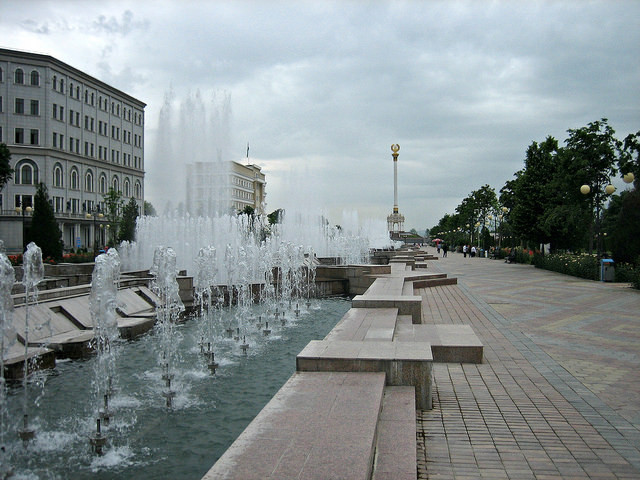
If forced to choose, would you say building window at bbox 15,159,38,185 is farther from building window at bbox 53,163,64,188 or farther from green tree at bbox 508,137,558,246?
green tree at bbox 508,137,558,246

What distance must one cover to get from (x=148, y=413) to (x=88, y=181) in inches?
2323

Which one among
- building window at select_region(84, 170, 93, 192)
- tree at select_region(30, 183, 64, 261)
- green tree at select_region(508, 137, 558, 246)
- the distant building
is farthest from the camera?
building window at select_region(84, 170, 93, 192)

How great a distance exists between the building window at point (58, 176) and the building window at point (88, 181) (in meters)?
3.94

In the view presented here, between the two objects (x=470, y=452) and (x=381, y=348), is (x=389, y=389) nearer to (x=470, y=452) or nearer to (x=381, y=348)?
(x=381, y=348)

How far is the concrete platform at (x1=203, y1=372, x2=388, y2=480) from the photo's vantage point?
3307 mm

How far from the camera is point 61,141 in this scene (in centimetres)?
5516

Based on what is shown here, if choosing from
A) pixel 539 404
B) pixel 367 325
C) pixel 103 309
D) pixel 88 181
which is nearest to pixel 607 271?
pixel 367 325

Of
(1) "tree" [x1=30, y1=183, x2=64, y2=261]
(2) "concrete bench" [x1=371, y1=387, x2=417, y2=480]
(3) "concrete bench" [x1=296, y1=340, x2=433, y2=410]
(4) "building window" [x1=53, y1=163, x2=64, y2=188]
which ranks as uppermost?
(4) "building window" [x1=53, y1=163, x2=64, y2=188]

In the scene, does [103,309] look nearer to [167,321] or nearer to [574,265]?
[167,321]

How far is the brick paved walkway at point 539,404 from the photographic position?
4230 mm

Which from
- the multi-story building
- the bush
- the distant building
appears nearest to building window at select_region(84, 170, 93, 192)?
the multi-story building

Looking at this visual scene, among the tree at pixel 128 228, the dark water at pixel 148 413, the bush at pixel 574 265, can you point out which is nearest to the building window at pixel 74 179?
the tree at pixel 128 228

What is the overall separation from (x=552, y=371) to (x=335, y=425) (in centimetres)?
401

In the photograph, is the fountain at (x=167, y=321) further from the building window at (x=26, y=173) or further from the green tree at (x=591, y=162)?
the building window at (x=26, y=173)
